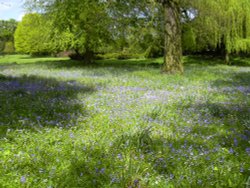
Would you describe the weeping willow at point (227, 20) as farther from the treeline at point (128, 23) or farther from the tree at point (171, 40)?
the tree at point (171, 40)

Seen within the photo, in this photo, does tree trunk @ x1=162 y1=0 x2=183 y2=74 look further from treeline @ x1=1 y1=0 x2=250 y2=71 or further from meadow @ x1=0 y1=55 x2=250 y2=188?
meadow @ x1=0 y1=55 x2=250 y2=188

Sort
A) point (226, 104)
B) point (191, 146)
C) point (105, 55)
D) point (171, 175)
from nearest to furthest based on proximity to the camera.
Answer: point (171, 175)
point (191, 146)
point (226, 104)
point (105, 55)

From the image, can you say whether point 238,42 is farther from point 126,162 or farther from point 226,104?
point 126,162

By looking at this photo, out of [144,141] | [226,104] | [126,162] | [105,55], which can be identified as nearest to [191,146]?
[144,141]

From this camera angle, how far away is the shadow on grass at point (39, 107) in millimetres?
6777

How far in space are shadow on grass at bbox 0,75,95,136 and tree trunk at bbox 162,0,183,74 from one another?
318 inches

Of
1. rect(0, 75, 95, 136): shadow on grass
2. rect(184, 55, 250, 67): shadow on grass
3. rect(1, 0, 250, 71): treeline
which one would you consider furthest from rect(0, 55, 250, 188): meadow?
rect(184, 55, 250, 67): shadow on grass

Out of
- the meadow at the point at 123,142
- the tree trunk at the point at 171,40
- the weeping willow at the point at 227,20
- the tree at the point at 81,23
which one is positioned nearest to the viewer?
the meadow at the point at 123,142

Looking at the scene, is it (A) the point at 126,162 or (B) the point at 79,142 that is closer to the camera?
(A) the point at 126,162

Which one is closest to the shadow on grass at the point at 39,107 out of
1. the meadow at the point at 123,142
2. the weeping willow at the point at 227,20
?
the meadow at the point at 123,142

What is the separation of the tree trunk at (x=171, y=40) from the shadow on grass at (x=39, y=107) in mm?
8074

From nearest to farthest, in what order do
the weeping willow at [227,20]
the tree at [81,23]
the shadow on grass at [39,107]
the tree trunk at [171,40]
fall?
the shadow on grass at [39,107], the tree trunk at [171,40], the tree at [81,23], the weeping willow at [227,20]

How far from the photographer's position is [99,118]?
24.0 feet

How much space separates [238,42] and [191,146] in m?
28.1
